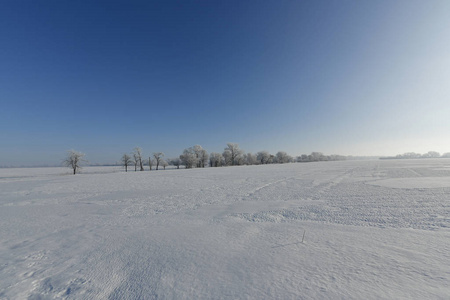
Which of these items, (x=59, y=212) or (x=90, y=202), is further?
(x=90, y=202)

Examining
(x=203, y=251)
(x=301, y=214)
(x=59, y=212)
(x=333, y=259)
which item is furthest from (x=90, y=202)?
(x=333, y=259)

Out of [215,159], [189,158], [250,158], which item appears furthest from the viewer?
[250,158]

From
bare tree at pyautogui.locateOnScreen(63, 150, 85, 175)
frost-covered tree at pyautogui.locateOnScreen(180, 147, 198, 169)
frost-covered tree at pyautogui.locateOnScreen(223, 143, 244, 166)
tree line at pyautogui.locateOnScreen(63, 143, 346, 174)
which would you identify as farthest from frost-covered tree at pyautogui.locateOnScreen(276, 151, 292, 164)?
bare tree at pyautogui.locateOnScreen(63, 150, 85, 175)

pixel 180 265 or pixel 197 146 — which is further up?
pixel 197 146

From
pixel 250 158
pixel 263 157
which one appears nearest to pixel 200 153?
pixel 250 158

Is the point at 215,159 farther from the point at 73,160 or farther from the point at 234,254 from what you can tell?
the point at 234,254

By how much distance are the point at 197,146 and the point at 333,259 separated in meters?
70.6

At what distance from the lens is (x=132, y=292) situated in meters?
2.54

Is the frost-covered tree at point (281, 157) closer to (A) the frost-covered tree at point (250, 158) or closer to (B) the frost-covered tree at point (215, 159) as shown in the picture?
(A) the frost-covered tree at point (250, 158)

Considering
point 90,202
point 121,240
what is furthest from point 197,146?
point 121,240

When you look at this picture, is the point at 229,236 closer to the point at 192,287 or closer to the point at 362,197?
the point at 192,287

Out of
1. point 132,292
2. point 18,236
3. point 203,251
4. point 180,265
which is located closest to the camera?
point 132,292

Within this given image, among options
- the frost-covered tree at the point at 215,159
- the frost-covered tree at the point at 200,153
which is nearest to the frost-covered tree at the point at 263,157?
the frost-covered tree at the point at 215,159

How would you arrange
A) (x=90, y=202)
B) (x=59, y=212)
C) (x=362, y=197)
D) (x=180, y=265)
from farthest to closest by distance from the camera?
(x=90, y=202) → (x=362, y=197) → (x=59, y=212) → (x=180, y=265)
